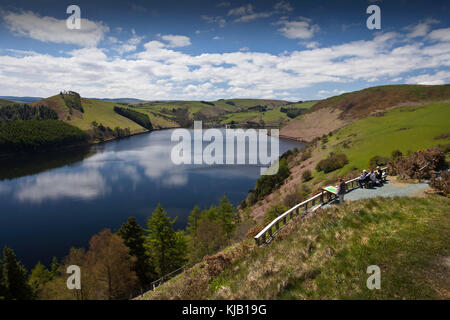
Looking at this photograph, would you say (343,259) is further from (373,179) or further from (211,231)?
(211,231)

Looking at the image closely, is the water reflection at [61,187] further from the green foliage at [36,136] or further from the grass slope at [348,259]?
the grass slope at [348,259]

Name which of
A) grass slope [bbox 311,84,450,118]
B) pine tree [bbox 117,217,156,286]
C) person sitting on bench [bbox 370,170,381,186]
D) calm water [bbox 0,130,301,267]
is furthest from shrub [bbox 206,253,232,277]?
grass slope [bbox 311,84,450,118]

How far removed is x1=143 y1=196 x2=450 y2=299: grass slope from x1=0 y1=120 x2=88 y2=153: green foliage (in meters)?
153

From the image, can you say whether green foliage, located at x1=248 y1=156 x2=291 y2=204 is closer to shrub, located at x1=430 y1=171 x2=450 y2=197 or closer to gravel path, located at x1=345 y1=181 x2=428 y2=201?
gravel path, located at x1=345 y1=181 x2=428 y2=201

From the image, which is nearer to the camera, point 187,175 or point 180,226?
point 180,226

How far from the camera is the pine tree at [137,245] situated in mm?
33281

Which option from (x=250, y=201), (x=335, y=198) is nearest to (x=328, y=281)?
(x=335, y=198)

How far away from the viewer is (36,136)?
134m

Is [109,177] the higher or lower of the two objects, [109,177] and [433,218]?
the lower

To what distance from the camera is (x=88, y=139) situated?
17812 cm

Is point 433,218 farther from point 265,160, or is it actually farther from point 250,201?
point 265,160

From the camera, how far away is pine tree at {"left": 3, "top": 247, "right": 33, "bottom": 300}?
2614cm

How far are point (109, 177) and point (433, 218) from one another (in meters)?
90.2

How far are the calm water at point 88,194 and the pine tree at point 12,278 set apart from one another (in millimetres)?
15622
